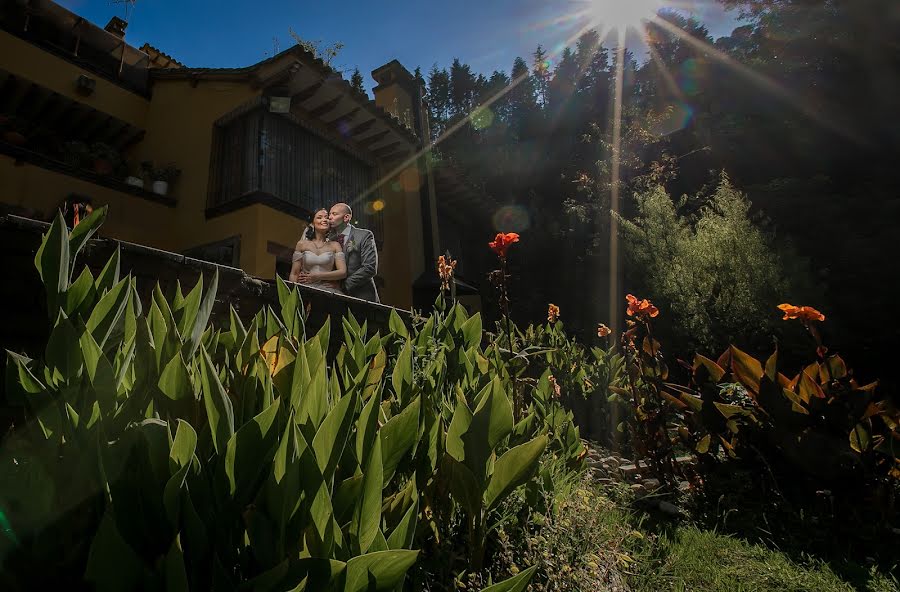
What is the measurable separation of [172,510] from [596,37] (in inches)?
1030

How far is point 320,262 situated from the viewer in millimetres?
4105

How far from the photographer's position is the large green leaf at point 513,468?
3.46ft

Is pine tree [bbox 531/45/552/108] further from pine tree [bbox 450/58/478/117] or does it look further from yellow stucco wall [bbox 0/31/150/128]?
yellow stucco wall [bbox 0/31/150/128]

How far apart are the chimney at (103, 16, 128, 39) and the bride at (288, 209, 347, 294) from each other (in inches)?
297

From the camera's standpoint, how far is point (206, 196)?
7211 mm

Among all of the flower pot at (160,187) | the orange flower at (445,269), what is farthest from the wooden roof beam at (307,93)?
the orange flower at (445,269)

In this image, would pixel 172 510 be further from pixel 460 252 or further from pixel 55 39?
pixel 460 252

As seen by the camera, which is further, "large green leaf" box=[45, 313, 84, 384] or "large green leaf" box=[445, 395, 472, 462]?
"large green leaf" box=[445, 395, 472, 462]

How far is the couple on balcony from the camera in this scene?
4.03 m

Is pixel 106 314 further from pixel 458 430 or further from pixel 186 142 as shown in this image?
pixel 186 142

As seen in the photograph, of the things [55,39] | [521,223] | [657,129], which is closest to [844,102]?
[657,129]

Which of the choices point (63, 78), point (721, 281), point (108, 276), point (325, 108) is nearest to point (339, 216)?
point (108, 276)

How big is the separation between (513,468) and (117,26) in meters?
11.0

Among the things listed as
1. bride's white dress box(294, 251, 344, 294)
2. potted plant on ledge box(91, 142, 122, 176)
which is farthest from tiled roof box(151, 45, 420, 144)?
bride's white dress box(294, 251, 344, 294)
